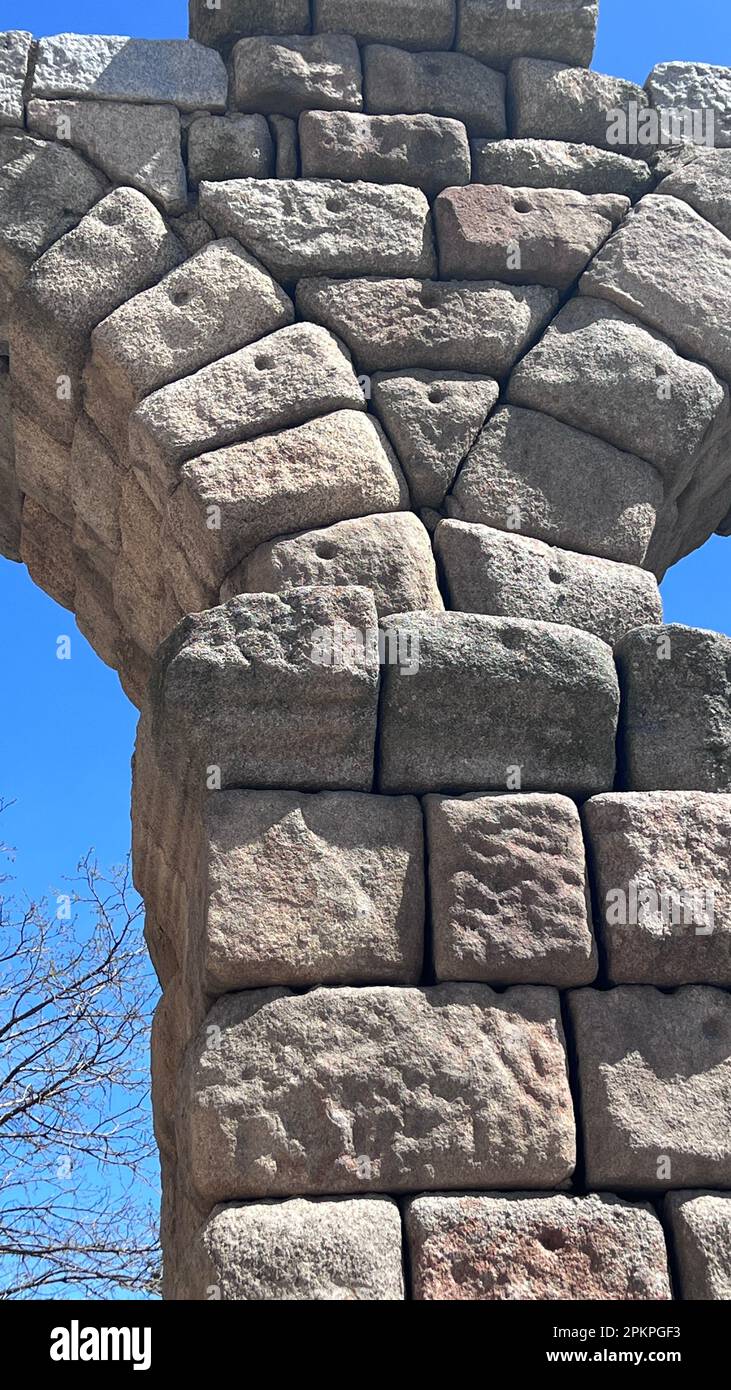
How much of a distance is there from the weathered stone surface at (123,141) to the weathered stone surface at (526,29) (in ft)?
3.76

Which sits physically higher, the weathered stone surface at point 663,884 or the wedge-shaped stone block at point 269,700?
the wedge-shaped stone block at point 269,700

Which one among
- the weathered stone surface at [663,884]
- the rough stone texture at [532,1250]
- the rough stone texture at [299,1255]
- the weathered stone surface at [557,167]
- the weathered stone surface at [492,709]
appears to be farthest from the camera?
the weathered stone surface at [557,167]

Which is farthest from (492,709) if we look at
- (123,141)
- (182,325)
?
(123,141)

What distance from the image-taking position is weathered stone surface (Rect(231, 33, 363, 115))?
5141mm

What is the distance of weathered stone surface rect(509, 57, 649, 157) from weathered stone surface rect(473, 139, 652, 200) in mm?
76

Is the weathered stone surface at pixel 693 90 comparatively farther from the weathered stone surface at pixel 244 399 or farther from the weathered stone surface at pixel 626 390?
the weathered stone surface at pixel 244 399

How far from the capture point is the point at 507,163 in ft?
17.0

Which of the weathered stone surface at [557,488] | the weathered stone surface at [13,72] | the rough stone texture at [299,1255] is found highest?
the weathered stone surface at [13,72]

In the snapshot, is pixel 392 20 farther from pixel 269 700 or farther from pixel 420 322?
pixel 269 700

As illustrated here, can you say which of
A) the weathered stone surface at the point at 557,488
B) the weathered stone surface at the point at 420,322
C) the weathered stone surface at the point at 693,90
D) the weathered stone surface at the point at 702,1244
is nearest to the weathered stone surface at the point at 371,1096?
the weathered stone surface at the point at 702,1244

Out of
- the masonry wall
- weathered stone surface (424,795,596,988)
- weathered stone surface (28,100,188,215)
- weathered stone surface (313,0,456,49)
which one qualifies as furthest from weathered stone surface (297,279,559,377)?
weathered stone surface (424,795,596,988)

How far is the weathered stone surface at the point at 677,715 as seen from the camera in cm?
411

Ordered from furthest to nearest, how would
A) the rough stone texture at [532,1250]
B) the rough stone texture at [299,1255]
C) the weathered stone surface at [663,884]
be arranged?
the weathered stone surface at [663,884] → the rough stone texture at [532,1250] → the rough stone texture at [299,1255]
